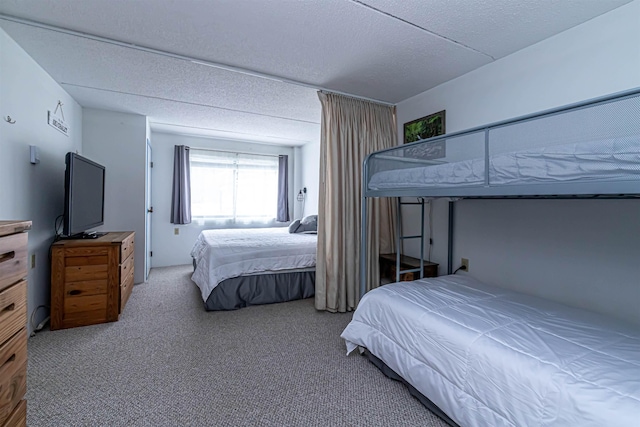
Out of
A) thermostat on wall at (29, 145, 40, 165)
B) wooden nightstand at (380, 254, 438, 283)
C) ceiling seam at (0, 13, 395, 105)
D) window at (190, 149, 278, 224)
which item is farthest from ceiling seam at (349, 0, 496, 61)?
window at (190, 149, 278, 224)

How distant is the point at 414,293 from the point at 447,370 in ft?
1.85

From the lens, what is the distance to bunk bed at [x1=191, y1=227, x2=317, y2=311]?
9.09 ft

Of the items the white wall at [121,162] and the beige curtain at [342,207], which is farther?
the white wall at [121,162]

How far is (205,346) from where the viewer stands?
6.82ft

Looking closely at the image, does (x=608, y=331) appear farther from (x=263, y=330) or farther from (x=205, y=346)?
(x=205, y=346)

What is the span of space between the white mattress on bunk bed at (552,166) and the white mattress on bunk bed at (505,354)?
0.71 metres

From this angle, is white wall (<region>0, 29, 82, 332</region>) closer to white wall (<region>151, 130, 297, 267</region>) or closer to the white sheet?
the white sheet

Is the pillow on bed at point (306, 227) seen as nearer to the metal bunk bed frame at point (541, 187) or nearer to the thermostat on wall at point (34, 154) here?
the metal bunk bed frame at point (541, 187)

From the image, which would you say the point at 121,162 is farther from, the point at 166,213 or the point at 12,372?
the point at 12,372

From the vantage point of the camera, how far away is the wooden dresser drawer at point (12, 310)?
87cm

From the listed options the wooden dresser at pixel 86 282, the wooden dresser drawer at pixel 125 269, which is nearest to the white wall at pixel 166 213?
the wooden dresser drawer at pixel 125 269

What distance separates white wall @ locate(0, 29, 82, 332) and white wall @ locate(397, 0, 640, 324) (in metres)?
3.52

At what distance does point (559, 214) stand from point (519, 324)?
102cm

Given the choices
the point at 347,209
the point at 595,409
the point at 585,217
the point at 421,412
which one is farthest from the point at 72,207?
the point at 585,217
